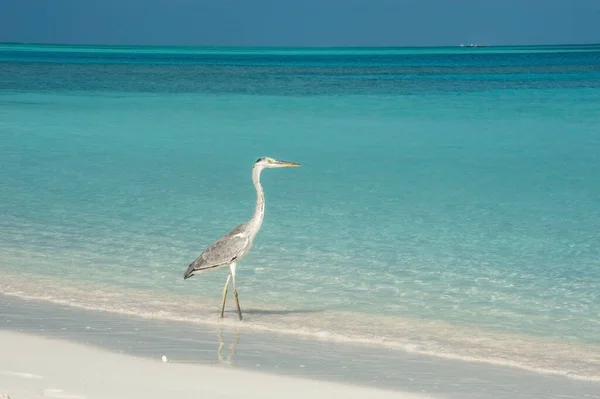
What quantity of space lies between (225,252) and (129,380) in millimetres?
2072

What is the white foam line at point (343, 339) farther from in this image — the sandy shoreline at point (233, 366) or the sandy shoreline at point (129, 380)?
the sandy shoreline at point (129, 380)

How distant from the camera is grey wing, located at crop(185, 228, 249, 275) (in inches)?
314

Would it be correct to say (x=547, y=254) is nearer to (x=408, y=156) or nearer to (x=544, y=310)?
(x=544, y=310)

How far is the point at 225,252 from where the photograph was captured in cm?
797

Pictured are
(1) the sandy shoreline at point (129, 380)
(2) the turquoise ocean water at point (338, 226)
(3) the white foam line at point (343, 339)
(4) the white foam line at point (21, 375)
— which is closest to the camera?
(1) the sandy shoreline at point (129, 380)

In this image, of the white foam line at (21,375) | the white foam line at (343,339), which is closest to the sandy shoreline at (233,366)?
the white foam line at (21,375)

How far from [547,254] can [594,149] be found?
12037 mm

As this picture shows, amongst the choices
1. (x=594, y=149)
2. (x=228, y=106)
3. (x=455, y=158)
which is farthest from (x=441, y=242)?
(x=228, y=106)

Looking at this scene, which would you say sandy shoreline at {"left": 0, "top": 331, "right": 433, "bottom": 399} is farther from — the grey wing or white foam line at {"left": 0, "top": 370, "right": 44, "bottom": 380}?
the grey wing

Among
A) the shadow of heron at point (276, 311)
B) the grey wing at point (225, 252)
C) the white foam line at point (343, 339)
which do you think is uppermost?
the grey wing at point (225, 252)

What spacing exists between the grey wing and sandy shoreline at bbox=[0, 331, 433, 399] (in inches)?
56.8

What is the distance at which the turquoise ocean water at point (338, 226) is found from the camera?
829 centimetres

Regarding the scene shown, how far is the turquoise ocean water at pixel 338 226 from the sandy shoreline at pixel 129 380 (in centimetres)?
148

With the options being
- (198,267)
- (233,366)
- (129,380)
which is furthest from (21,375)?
(198,267)
